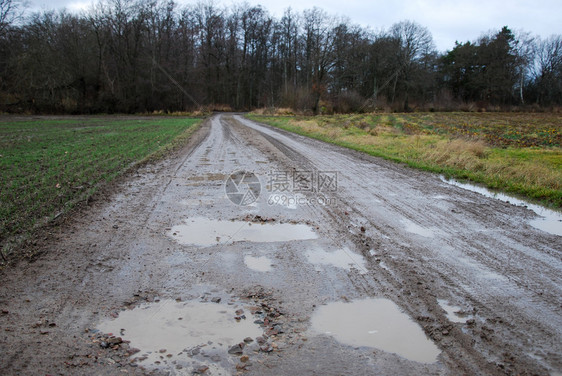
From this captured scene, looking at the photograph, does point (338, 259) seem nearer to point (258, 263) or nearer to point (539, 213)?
point (258, 263)

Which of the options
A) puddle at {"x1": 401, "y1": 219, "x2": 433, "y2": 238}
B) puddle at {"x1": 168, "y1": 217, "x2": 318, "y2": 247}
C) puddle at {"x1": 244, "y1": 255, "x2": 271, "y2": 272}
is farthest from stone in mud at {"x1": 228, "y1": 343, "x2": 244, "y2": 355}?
puddle at {"x1": 401, "y1": 219, "x2": 433, "y2": 238}

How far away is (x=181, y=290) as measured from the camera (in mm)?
3842

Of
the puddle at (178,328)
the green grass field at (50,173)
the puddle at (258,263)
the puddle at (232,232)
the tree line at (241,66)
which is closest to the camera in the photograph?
the puddle at (178,328)

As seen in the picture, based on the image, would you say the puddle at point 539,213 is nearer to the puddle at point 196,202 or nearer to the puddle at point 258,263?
the puddle at point 258,263

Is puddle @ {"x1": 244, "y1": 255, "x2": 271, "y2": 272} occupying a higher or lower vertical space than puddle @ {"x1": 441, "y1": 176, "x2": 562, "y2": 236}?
lower

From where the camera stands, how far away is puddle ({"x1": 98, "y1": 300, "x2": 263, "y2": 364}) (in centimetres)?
295

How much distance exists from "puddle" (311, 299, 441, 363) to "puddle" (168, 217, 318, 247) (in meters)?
1.89

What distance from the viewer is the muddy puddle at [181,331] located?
2.86 meters

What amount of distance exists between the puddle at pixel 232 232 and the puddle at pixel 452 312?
6.96 feet

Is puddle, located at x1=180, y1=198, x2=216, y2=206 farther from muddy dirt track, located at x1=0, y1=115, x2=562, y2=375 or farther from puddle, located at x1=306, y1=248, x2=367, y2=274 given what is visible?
puddle, located at x1=306, y1=248, x2=367, y2=274

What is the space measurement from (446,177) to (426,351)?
8050mm

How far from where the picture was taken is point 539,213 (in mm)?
6758

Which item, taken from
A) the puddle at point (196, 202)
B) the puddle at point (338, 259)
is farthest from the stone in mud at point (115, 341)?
the puddle at point (196, 202)

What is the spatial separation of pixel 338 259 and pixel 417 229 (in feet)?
Answer: 5.93
